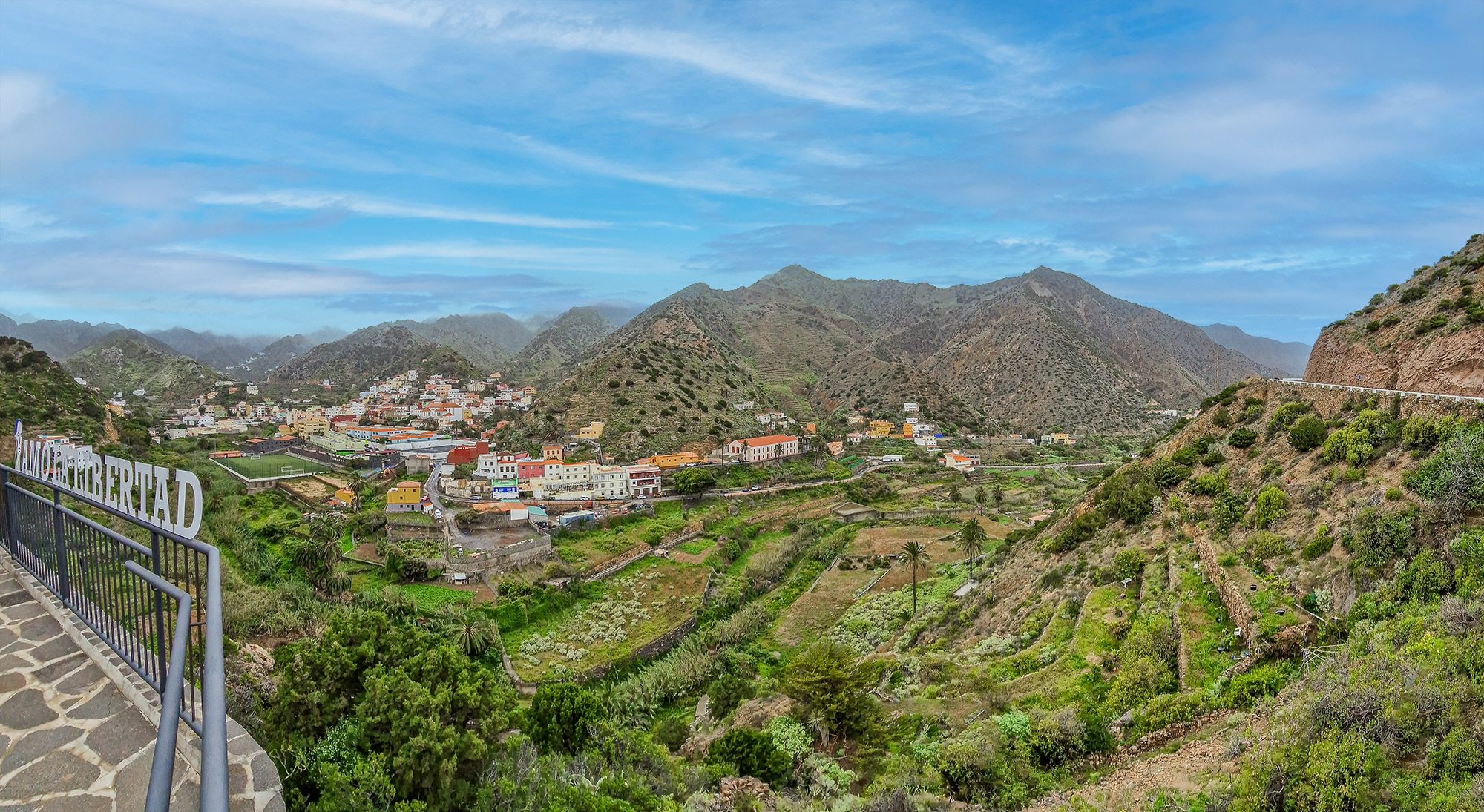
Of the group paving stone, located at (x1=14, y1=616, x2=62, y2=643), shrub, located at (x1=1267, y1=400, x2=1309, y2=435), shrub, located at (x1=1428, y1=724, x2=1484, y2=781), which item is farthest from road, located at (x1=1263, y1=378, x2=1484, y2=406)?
paving stone, located at (x1=14, y1=616, x2=62, y2=643)

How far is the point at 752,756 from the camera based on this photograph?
1422 centimetres

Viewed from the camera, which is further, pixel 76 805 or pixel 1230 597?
pixel 1230 597

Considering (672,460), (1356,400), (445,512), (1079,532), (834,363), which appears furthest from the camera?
(834,363)

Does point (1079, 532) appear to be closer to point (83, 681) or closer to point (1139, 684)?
point (1139, 684)

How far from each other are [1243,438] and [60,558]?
2612 centimetres

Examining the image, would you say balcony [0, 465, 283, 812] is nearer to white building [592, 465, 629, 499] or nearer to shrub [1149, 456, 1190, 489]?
shrub [1149, 456, 1190, 489]

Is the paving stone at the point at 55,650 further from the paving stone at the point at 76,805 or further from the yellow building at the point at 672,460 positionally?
the yellow building at the point at 672,460

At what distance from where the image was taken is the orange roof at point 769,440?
6150 centimetres

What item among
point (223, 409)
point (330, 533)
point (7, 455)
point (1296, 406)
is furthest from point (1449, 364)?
point (223, 409)

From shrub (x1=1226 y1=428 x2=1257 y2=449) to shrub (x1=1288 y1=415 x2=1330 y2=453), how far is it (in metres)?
2.61

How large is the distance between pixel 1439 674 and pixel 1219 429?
17.9 metres

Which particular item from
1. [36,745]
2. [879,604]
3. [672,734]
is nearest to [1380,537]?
[672,734]

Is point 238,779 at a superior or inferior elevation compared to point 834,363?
inferior

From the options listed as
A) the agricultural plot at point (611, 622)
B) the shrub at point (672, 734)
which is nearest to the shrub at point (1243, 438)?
the shrub at point (672, 734)
